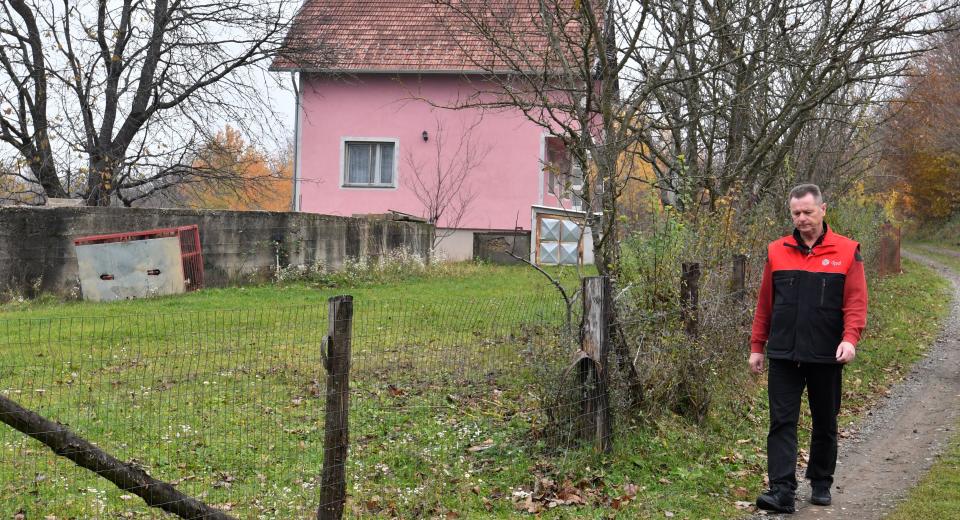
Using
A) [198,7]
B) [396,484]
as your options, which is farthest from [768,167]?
[198,7]

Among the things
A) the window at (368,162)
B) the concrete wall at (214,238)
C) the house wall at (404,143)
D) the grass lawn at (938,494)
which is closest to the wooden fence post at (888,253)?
the house wall at (404,143)

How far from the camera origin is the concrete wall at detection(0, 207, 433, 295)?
576 inches

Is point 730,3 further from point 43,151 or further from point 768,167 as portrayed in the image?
point 43,151

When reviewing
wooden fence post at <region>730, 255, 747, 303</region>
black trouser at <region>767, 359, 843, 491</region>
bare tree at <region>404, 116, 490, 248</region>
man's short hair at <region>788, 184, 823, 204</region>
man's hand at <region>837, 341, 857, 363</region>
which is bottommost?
black trouser at <region>767, 359, 843, 491</region>

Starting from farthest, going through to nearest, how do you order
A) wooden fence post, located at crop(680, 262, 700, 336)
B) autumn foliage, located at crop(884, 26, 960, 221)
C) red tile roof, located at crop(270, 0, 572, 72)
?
autumn foliage, located at crop(884, 26, 960, 221)
red tile roof, located at crop(270, 0, 572, 72)
wooden fence post, located at crop(680, 262, 700, 336)

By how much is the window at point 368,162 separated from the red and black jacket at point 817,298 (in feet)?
68.1

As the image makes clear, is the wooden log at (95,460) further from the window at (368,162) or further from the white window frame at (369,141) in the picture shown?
the window at (368,162)

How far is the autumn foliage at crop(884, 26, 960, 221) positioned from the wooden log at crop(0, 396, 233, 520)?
87.1 feet

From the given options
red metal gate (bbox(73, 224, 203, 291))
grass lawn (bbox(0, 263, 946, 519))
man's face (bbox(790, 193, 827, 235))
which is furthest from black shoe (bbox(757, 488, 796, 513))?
red metal gate (bbox(73, 224, 203, 291))

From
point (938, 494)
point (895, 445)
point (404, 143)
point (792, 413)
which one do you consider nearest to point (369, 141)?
point (404, 143)

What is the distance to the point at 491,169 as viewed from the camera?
84.3 ft

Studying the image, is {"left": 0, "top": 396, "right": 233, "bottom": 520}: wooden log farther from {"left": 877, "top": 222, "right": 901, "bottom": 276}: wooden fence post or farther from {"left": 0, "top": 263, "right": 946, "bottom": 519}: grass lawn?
{"left": 877, "top": 222, "right": 901, "bottom": 276}: wooden fence post

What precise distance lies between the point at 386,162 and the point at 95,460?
73.4ft

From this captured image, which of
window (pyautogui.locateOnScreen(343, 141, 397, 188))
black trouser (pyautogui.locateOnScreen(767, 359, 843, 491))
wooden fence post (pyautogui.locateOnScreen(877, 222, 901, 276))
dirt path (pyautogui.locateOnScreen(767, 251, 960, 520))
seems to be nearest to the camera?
black trouser (pyautogui.locateOnScreen(767, 359, 843, 491))
